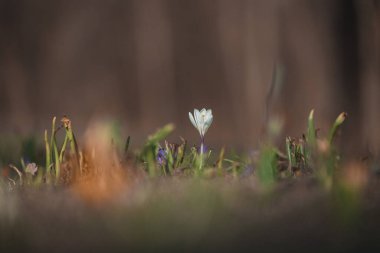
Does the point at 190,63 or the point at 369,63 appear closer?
the point at 369,63

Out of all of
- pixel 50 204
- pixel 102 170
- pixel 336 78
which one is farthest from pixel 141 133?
pixel 50 204

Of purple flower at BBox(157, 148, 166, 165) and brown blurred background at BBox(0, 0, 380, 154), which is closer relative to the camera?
purple flower at BBox(157, 148, 166, 165)

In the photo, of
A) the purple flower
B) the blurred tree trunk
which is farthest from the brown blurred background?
the purple flower

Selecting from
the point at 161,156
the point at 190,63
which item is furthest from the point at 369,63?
the point at 161,156

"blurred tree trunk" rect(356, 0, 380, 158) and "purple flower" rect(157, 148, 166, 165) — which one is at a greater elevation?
"blurred tree trunk" rect(356, 0, 380, 158)

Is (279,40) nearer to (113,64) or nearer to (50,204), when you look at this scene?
(113,64)

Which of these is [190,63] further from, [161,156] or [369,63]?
[161,156]

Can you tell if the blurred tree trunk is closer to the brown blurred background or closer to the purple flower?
the brown blurred background

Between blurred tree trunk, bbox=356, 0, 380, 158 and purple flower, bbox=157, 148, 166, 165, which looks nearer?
purple flower, bbox=157, 148, 166, 165
